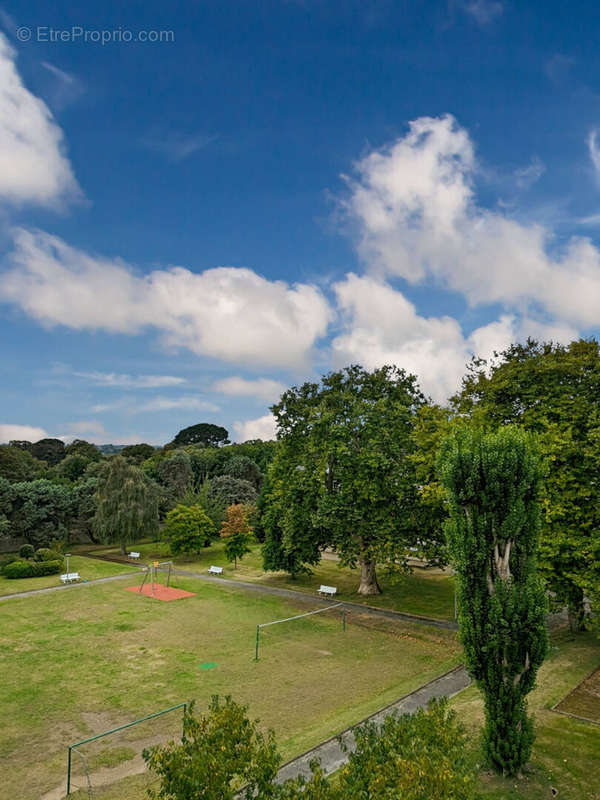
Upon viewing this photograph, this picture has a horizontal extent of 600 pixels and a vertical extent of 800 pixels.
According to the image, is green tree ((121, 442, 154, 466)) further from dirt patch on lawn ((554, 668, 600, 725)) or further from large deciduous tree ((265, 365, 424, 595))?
dirt patch on lawn ((554, 668, 600, 725))

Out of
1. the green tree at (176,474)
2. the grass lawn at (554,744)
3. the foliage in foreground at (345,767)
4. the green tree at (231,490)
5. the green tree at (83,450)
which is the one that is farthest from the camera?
the green tree at (83,450)

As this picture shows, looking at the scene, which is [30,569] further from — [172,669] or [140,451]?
[140,451]

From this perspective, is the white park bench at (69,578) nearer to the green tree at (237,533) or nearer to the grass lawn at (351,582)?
the grass lawn at (351,582)

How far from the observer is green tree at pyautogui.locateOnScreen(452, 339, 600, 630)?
19375 mm

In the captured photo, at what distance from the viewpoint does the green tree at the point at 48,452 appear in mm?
97625

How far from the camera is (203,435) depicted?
12294 cm

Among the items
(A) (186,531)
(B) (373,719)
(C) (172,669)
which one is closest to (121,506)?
(A) (186,531)

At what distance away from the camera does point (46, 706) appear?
55.9ft

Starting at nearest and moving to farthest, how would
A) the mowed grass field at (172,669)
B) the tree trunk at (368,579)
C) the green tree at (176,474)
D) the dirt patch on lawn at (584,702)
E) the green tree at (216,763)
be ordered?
the green tree at (216,763) → the mowed grass field at (172,669) → the dirt patch on lawn at (584,702) → the tree trunk at (368,579) → the green tree at (176,474)

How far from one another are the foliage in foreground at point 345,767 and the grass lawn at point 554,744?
5.04m

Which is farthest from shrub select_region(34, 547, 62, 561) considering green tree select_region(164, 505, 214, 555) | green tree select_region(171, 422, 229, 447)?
green tree select_region(171, 422, 229, 447)

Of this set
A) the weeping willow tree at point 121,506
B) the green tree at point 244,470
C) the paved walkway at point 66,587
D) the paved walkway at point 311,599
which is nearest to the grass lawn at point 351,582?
the paved walkway at point 311,599

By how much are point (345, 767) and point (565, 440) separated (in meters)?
15.8

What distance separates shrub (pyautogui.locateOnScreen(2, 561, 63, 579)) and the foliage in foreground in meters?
35.7
